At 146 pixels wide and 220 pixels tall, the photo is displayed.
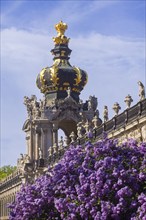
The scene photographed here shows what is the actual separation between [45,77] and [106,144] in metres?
38.6

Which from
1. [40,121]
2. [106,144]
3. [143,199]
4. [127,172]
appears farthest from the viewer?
[40,121]

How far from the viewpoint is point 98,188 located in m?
30.1

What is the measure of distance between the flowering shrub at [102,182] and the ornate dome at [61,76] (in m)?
34.4

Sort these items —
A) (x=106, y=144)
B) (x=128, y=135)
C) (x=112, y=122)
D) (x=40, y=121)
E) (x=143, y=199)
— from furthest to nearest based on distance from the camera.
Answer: (x=40, y=121) → (x=112, y=122) → (x=128, y=135) → (x=106, y=144) → (x=143, y=199)

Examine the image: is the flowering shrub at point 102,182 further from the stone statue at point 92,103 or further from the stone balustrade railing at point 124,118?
the stone statue at point 92,103

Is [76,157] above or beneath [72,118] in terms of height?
beneath

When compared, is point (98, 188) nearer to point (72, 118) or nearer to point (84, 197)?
point (84, 197)

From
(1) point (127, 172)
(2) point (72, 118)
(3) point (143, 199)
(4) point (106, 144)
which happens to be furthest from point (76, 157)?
(2) point (72, 118)

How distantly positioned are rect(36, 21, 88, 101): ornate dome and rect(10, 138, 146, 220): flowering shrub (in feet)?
113

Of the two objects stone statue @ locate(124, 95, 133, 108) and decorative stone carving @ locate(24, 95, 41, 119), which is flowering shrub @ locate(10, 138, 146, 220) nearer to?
stone statue @ locate(124, 95, 133, 108)

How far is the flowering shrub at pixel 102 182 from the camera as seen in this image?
2925 centimetres

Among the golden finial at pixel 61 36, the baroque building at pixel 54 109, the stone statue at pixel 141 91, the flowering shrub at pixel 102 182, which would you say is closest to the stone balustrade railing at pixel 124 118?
the stone statue at pixel 141 91

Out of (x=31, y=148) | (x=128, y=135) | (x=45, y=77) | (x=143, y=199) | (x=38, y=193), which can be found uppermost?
(x=45, y=77)

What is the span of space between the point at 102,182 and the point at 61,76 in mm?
40041
